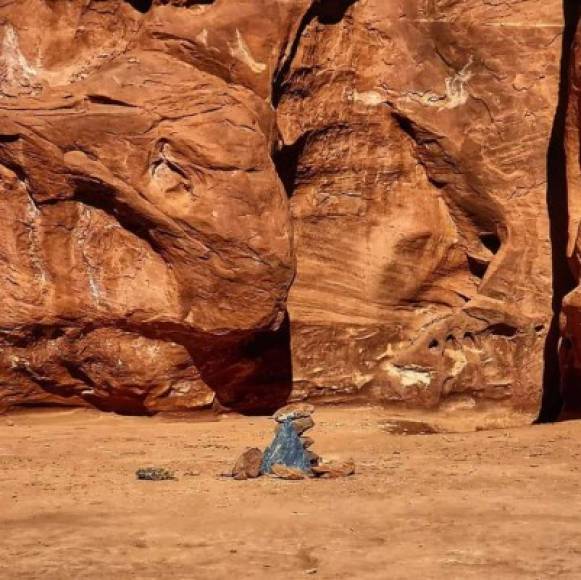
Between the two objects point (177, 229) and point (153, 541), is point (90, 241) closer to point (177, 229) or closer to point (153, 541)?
point (177, 229)

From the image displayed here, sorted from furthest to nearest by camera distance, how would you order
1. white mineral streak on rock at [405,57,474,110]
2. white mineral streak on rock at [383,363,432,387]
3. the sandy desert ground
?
white mineral streak on rock at [405,57,474,110], white mineral streak on rock at [383,363,432,387], the sandy desert ground

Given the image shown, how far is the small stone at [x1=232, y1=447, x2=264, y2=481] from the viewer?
8711mm

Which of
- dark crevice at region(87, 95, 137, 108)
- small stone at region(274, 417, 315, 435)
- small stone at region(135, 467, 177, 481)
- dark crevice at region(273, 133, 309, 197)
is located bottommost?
small stone at region(135, 467, 177, 481)

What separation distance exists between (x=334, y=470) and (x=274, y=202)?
11.2 ft

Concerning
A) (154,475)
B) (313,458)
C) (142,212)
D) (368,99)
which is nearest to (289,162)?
(368,99)

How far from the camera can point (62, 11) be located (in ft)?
40.0

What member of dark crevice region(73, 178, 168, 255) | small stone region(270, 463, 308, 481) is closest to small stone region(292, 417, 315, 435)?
small stone region(270, 463, 308, 481)

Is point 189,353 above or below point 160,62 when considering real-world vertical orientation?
below

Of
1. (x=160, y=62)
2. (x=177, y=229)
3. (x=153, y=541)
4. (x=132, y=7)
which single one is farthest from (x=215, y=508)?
(x=132, y=7)

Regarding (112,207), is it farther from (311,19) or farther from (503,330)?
(503,330)

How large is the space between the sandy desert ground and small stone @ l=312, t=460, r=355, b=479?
0.08 metres

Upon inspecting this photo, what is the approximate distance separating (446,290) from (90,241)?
3642 millimetres

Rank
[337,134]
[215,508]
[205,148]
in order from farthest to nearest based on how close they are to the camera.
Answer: [337,134] → [205,148] → [215,508]

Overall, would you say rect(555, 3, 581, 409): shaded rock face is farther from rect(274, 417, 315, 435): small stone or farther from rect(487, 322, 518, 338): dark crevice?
rect(274, 417, 315, 435): small stone
